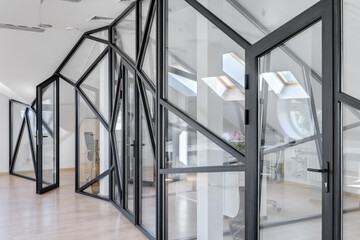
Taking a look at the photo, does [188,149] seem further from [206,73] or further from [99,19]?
[99,19]

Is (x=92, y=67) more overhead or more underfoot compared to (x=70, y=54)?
more underfoot

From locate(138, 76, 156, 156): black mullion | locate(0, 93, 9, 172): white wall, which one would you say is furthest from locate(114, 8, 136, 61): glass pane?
locate(0, 93, 9, 172): white wall

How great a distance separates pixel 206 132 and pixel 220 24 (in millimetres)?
890

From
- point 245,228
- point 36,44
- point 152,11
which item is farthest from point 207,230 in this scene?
point 36,44

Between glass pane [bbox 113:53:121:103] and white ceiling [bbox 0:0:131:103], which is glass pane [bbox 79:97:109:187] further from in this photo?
white ceiling [bbox 0:0:131:103]

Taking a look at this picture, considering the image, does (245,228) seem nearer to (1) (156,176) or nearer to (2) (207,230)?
(2) (207,230)

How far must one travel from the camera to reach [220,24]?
3.21m

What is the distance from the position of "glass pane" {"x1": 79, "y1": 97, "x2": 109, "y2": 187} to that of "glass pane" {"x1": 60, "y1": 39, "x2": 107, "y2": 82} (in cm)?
51

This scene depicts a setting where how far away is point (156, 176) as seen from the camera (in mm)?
4391

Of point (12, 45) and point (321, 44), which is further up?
point (12, 45)

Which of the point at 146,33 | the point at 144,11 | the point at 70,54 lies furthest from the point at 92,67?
the point at 146,33

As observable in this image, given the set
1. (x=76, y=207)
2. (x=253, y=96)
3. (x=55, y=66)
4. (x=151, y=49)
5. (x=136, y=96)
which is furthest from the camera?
(x=55, y=66)

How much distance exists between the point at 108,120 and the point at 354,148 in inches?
191

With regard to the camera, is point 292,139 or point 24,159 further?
point 24,159
